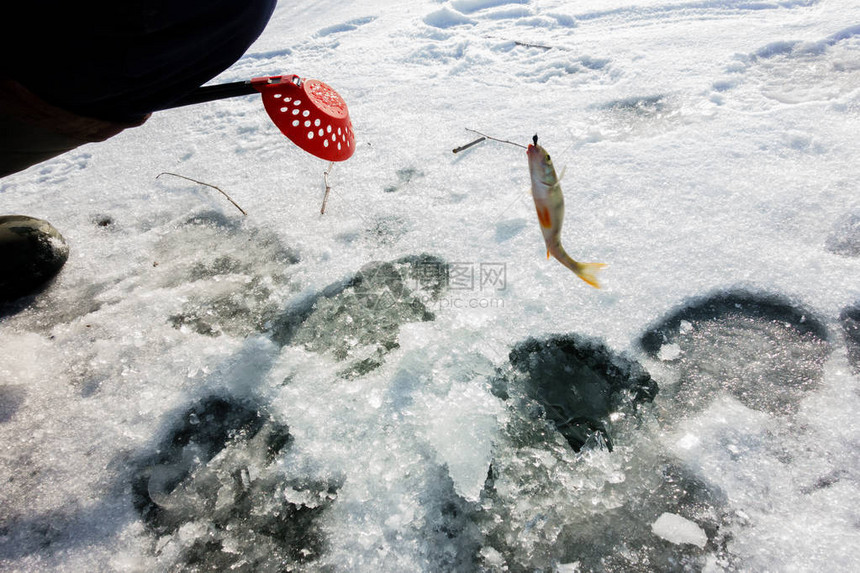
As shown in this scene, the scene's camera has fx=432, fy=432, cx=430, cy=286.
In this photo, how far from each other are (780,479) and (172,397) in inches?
84.4

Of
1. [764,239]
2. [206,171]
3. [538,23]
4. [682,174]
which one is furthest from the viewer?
[538,23]

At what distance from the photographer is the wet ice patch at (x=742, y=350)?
1.54m

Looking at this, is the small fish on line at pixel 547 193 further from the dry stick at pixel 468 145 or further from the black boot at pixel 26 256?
the black boot at pixel 26 256

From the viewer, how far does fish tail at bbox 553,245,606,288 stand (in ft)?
4.81

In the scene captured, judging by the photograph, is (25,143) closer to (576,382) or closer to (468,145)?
(576,382)

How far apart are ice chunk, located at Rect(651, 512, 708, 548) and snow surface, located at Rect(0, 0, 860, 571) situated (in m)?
0.02

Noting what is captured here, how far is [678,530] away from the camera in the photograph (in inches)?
50.7

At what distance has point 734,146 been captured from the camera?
2.46 m

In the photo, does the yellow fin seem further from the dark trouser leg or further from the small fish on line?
the dark trouser leg

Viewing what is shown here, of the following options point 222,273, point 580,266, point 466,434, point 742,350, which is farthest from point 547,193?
point 222,273

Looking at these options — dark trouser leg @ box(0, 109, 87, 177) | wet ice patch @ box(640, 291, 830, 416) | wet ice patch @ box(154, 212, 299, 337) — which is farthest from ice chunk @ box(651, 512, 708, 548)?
dark trouser leg @ box(0, 109, 87, 177)

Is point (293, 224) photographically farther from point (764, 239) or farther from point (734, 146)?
point (734, 146)

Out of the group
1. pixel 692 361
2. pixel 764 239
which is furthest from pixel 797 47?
pixel 692 361

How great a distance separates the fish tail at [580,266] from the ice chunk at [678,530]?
2.45ft
